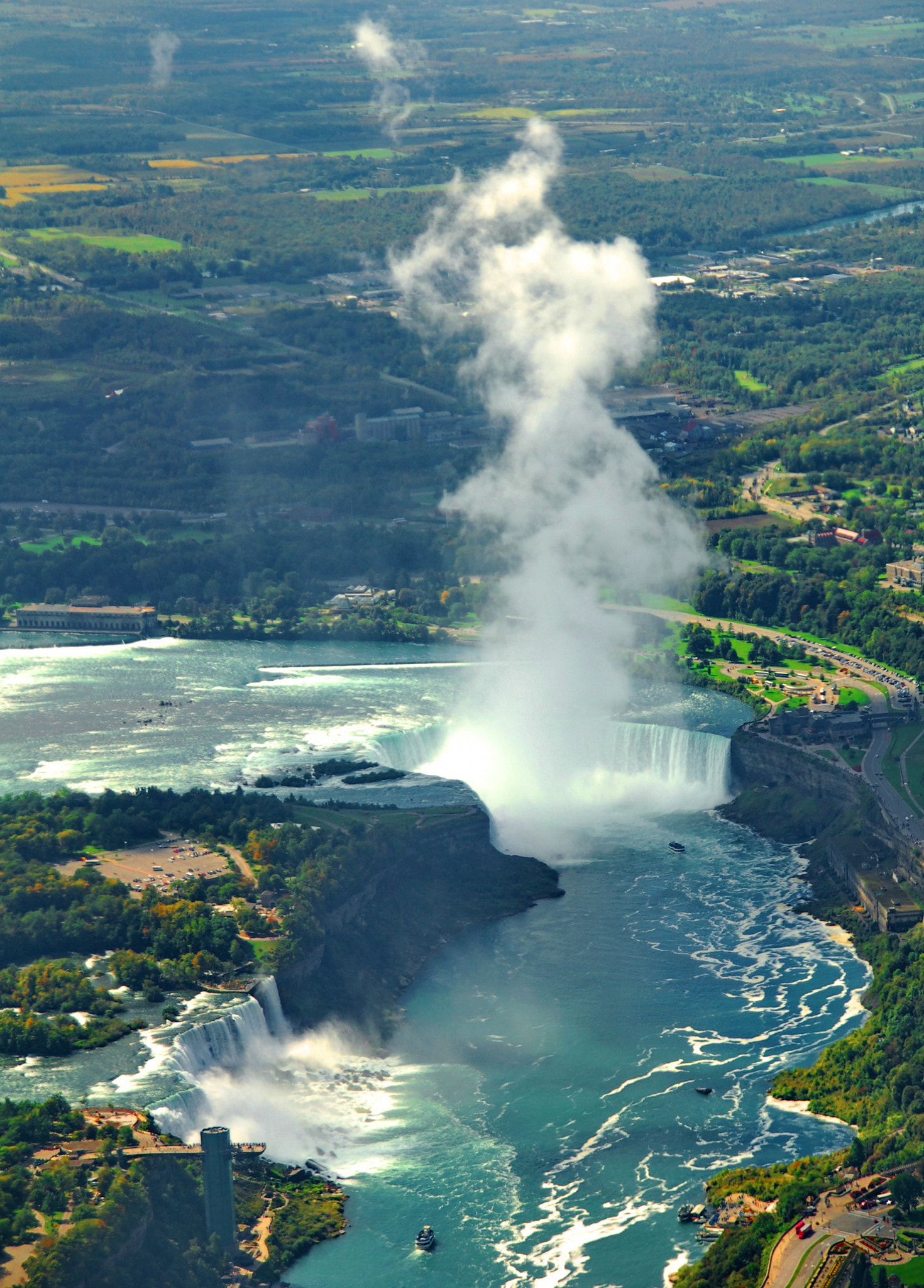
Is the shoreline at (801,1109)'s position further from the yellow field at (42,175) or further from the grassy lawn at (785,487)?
the yellow field at (42,175)

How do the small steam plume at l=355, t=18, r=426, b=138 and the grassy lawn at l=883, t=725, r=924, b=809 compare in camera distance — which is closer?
the grassy lawn at l=883, t=725, r=924, b=809

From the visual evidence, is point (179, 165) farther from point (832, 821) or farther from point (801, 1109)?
point (801, 1109)

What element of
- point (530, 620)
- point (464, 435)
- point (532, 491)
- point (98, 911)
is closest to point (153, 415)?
point (464, 435)

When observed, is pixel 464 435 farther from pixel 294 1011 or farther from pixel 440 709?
pixel 294 1011

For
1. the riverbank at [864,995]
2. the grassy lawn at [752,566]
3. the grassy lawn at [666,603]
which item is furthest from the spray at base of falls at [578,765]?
the grassy lawn at [752,566]

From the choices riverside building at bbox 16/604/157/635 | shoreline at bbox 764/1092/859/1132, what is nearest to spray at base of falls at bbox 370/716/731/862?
riverside building at bbox 16/604/157/635

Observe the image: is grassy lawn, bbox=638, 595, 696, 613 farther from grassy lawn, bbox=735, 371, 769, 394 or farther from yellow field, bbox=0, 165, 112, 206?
yellow field, bbox=0, 165, 112, 206
